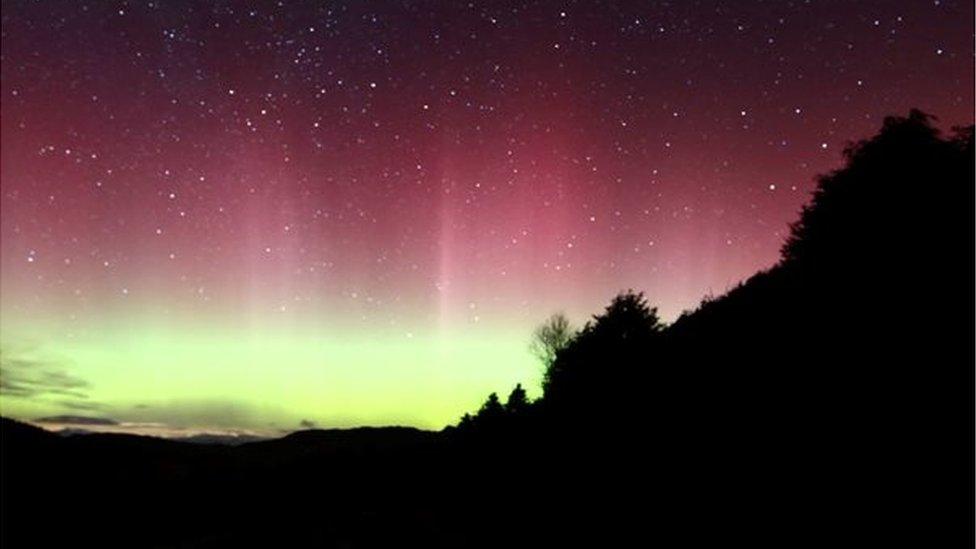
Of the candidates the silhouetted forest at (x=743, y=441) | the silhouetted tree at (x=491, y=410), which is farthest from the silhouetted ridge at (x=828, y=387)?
the silhouetted tree at (x=491, y=410)

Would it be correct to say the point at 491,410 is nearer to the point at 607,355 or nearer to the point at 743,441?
the point at 607,355

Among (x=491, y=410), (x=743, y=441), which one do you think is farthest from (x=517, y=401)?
(x=743, y=441)

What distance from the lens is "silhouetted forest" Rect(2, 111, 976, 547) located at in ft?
36.0

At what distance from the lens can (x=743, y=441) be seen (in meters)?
13.5

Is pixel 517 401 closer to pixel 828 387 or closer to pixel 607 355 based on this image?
pixel 607 355

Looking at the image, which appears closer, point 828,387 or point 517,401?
point 828,387

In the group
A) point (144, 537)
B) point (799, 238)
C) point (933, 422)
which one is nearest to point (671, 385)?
point (933, 422)

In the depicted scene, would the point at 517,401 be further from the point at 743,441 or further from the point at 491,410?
the point at 743,441

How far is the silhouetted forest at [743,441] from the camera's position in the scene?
1098cm

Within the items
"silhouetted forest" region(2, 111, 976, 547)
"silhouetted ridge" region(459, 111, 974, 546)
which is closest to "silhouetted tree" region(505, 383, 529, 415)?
"silhouetted forest" region(2, 111, 976, 547)

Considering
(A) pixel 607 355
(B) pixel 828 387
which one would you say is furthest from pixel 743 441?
(A) pixel 607 355

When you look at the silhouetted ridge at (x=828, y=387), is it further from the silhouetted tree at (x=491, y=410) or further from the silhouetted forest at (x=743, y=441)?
the silhouetted tree at (x=491, y=410)

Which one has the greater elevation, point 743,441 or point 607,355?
point 607,355

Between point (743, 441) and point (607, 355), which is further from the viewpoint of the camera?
point (607, 355)
